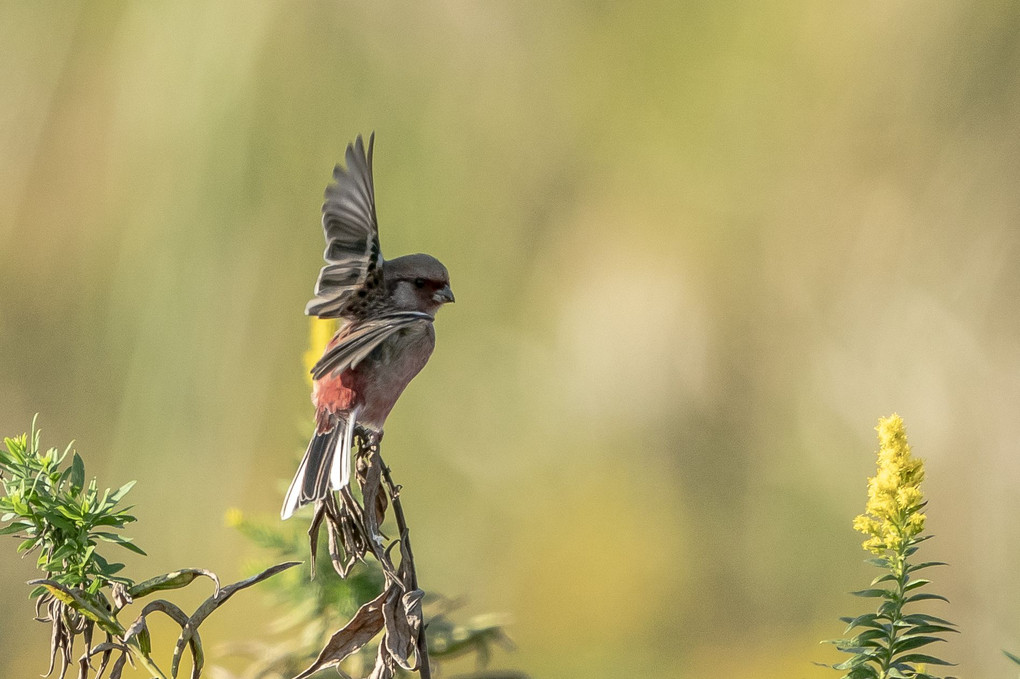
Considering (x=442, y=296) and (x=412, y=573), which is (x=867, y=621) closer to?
(x=412, y=573)

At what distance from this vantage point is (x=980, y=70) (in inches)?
164

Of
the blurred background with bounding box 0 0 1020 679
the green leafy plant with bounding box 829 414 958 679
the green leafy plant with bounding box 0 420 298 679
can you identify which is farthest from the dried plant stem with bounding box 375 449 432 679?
the blurred background with bounding box 0 0 1020 679

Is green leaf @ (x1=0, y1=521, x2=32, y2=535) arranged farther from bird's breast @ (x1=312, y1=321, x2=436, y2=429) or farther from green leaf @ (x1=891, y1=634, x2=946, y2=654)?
green leaf @ (x1=891, y1=634, x2=946, y2=654)

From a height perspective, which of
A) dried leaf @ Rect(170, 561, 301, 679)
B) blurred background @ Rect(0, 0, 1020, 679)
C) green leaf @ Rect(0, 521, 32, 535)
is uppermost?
blurred background @ Rect(0, 0, 1020, 679)

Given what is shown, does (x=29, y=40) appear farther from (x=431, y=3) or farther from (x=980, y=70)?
(x=980, y=70)

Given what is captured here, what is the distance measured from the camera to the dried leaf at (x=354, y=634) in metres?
1.26

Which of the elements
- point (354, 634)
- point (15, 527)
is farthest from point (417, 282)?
point (15, 527)

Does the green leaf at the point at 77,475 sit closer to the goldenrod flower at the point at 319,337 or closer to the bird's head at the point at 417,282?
the goldenrod flower at the point at 319,337

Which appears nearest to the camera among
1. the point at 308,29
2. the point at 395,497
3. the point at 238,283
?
the point at 395,497

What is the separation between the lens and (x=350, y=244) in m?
1.99

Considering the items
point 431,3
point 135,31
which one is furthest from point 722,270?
point 135,31

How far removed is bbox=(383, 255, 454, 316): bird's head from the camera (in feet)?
7.16

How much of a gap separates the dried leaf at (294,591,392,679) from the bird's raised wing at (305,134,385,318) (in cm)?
74

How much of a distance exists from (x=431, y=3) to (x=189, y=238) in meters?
1.54
